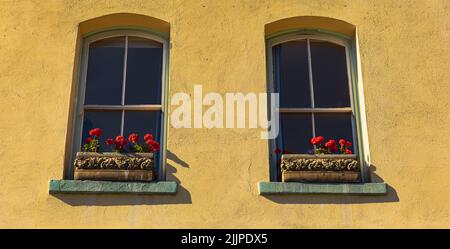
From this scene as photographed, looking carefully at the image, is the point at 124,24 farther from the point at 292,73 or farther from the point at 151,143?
the point at 292,73

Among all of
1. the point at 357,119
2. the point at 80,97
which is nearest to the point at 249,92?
the point at 357,119

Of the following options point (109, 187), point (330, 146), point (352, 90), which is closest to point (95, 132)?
point (109, 187)

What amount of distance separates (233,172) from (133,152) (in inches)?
38.0

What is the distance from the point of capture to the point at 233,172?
7.28m

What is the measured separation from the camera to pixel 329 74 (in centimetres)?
818

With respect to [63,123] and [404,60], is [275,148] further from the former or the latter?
[63,123]

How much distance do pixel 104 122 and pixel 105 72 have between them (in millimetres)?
598

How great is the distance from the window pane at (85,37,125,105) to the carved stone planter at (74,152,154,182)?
2.75 ft

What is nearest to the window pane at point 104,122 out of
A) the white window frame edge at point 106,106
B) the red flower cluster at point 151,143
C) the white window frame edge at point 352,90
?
the white window frame edge at point 106,106

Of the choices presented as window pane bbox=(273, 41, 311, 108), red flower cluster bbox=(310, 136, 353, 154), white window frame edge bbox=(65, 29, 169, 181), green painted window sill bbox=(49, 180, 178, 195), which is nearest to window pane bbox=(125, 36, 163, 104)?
white window frame edge bbox=(65, 29, 169, 181)

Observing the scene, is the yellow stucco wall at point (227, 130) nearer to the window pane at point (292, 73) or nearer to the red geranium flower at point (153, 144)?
the red geranium flower at point (153, 144)

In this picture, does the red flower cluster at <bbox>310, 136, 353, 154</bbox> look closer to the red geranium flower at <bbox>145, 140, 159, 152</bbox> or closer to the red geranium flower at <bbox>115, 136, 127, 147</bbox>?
the red geranium flower at <bbox>145, 140, 159, 152</bbox>
